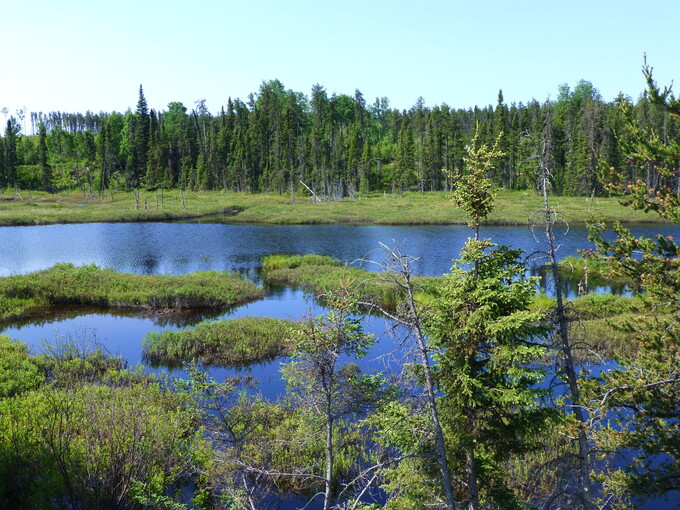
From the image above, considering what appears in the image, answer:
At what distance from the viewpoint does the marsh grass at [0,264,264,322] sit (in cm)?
2944

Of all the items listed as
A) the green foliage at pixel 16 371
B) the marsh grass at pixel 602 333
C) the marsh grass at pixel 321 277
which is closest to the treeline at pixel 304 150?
the marsh grass at pixel 321 277

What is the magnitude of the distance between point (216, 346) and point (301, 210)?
65350 mm

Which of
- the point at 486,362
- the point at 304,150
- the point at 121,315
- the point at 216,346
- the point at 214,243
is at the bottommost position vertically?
the point at 216,346

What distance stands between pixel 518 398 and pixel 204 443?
27.4ft

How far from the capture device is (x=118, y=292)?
30.9m

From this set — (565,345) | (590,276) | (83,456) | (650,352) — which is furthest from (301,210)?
(565,345)

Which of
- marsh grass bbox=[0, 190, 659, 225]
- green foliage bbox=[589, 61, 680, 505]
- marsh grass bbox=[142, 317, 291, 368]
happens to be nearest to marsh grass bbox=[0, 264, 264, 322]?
marsh grass bbox=[142, 317, 291, 368]

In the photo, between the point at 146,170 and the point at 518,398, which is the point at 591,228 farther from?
the point at 146,170

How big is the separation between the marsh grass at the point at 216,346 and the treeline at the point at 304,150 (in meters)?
75.8

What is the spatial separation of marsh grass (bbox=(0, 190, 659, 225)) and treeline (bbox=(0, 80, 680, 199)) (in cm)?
774

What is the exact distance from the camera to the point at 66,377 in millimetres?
17547

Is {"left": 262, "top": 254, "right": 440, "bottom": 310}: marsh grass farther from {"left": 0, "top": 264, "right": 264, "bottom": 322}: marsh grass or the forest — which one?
the forest

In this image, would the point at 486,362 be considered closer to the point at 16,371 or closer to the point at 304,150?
the point at 16,371

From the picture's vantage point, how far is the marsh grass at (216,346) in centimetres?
2103
